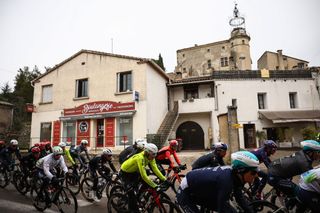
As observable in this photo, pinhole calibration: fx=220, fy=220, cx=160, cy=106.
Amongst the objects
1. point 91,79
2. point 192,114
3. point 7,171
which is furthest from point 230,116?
point 91,79

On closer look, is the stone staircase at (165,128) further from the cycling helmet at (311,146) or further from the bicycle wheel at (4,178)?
the cycling helmet at (311,146)

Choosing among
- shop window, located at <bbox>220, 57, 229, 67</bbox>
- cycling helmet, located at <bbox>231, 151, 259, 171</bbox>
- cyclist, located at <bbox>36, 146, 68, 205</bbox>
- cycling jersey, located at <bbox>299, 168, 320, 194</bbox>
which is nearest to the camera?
cycling helmet, located at <bbox>231, 151, 259, 171</bbox>

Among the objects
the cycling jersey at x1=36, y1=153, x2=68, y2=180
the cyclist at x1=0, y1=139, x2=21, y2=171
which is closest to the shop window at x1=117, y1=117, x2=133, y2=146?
the cyclist at x1=0, y1=139, x2=21, y2=171

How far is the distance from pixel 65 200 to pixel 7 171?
5.31 meters

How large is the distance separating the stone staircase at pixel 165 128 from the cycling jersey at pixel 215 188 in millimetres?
13796

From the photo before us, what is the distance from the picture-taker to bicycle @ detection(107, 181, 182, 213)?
14.0 ft

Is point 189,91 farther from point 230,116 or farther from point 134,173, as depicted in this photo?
point 134,173

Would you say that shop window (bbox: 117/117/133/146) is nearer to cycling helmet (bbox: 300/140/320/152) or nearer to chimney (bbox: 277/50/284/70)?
cycling helmet (bbox: 300/140/320/152)

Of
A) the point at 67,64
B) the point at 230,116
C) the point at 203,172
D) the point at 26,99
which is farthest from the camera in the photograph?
the point at 26,99

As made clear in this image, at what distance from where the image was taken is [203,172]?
3020 millimetres

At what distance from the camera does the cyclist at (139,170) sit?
468 cm

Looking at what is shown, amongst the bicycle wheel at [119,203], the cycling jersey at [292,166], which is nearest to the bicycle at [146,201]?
the bicycle wheel at [119,203]

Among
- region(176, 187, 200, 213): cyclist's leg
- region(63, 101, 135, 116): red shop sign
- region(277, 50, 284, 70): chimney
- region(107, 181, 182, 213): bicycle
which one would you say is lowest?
region(107, 181, 182, 213): bicycle

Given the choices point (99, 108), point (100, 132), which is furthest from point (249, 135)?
point (99, 108)
